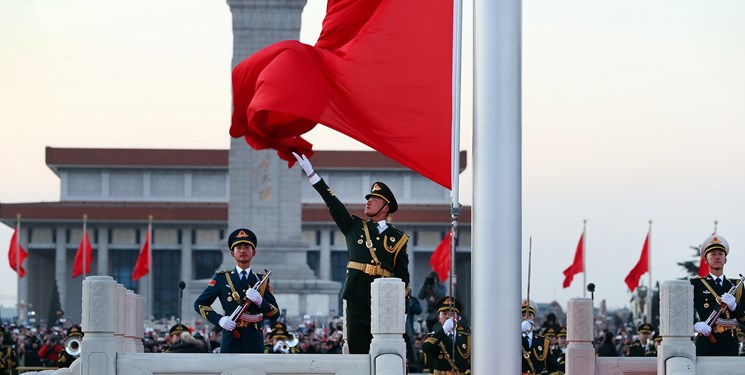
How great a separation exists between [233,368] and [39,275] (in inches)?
3584

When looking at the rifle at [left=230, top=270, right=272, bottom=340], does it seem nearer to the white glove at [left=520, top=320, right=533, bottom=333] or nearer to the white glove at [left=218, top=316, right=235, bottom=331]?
the white glove at [left=218, top=316, right=235, bottom=331]

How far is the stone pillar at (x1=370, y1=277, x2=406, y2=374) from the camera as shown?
9391 mm

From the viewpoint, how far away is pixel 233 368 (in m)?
9.77

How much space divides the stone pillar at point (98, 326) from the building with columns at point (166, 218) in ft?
256

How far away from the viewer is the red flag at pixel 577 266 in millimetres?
46438

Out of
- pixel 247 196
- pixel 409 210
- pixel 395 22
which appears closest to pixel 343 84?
pixel 395 22

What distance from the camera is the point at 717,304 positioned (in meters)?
12.1

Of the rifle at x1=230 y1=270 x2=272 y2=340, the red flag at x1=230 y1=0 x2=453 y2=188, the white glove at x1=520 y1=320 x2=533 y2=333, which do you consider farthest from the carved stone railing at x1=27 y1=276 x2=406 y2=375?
the white glove at x1=520 y1=320 x2=533 y2=333

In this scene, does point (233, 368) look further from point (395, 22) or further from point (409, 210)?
point (409, 210)

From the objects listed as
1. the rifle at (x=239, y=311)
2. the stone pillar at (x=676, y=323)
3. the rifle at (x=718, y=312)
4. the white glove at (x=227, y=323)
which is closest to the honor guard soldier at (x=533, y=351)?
the rifle at (x=718, y=312)

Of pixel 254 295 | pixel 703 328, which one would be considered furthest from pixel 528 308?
pixel 254 295

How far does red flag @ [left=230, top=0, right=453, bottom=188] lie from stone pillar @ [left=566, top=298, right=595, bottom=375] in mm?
3398

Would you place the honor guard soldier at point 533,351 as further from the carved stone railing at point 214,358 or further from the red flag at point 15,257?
the red flag at point 15,257

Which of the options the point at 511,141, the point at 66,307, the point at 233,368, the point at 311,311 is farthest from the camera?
the point at 66,307
